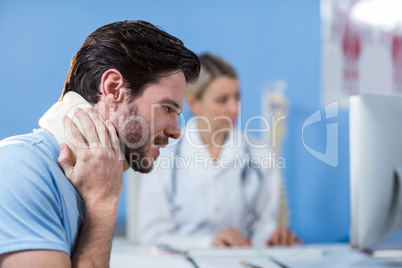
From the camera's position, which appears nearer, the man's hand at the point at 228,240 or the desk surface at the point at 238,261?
the desk surface at the point at 238,261

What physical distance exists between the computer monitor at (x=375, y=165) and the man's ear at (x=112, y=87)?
0.61m

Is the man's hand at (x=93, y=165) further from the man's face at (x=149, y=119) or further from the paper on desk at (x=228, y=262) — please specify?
the paper on desk at (x=228, y=262)

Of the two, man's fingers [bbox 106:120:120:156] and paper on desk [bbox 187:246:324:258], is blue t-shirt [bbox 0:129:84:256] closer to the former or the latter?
man's fingers [bbox 106:120:120:156]

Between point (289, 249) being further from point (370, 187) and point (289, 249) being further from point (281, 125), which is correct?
point (281, 125)

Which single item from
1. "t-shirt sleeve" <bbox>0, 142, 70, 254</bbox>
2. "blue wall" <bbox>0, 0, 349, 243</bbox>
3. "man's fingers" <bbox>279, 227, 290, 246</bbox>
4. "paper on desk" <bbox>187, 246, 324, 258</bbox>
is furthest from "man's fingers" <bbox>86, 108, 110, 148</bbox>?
"blue wall" <bbox>0, 0, 349, 243</bbox>

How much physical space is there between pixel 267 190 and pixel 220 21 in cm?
94

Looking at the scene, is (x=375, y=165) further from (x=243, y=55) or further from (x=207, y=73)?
(x=243, y=55)

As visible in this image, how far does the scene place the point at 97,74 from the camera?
0.80 metres

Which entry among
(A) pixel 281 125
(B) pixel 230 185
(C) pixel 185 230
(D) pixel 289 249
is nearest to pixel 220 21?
(A) pixel 281 125

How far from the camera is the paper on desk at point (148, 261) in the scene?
1.12 metres

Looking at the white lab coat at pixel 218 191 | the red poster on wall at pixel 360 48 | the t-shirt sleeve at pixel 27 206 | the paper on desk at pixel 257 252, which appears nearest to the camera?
the t-shirt sleeve at pixel 27 206

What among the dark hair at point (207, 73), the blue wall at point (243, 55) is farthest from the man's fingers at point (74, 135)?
the blue wall at point (243, 55)

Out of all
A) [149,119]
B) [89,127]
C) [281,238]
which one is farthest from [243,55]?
[89,127]

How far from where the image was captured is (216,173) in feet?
7.20
